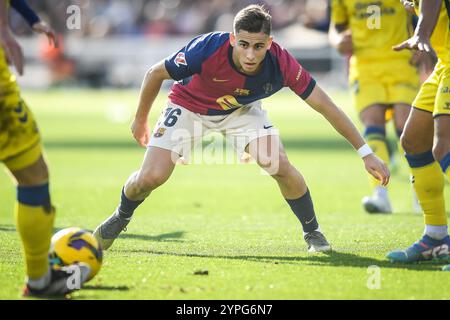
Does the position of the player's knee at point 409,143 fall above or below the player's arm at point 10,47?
below

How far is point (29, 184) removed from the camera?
5.53m

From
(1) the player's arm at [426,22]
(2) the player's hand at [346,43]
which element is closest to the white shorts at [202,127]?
(1) the player's arm at [426,22]

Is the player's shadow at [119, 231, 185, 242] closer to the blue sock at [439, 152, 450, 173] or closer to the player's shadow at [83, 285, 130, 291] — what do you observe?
the player's shadow at [83, 285, 130, 291]

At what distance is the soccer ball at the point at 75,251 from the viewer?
19.7ft

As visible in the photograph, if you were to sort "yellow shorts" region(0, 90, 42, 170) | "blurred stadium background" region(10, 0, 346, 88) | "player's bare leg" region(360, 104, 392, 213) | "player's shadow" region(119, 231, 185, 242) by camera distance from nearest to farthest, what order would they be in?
"yellow shorts" region(0, 90, 42, 170) → "player's shadow" region(119, 231, 185, 242) → "player's bare leg" region(360, 104, 392, 213) → "blurred stadium background" region(10, 0, 346, 88)

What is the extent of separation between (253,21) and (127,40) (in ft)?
91.9

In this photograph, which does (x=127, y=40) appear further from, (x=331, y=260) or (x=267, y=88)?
(x=331, y=260)

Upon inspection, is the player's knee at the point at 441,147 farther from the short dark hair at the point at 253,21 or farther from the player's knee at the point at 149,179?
the player's knee at the point at 149,179

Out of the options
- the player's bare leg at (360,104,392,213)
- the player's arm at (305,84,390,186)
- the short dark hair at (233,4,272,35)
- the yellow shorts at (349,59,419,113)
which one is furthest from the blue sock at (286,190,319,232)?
the yellow shorts at (349,59,419,113)

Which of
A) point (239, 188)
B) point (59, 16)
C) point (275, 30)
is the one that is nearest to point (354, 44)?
point (239, 188)

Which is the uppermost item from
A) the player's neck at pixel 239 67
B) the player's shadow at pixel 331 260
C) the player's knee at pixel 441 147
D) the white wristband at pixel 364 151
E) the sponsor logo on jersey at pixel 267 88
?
the player's neck at pixel 239 67

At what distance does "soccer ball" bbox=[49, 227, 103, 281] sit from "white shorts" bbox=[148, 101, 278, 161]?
1361mm

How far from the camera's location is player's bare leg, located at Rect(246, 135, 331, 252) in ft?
23.4

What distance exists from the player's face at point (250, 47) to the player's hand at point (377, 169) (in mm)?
1110
